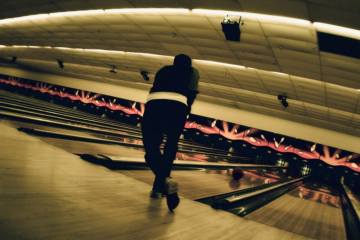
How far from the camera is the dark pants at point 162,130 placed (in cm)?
207

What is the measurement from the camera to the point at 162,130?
6.87ft

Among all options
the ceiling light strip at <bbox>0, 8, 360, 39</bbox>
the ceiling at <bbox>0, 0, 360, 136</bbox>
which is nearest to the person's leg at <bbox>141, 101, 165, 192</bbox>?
the ceiling at <bbox>0, 0, 360, 136</bbox>

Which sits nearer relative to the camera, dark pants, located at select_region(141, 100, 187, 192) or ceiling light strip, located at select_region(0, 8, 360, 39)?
dark pants, located at select_region(141, 100, 187, 192)

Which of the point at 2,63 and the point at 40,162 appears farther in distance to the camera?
the point at 2,63

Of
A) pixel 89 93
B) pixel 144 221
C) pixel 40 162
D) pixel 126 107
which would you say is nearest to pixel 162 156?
pixel 144 221

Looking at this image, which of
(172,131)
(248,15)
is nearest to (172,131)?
(172,131)

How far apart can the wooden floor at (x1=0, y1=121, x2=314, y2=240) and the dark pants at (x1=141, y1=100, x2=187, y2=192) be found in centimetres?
27

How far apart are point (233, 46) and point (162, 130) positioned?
5323 mm

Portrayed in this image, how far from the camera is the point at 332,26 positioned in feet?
16.0

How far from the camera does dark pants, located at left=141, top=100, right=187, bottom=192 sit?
2.07 meters

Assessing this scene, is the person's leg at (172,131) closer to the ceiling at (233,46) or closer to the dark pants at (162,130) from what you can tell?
the dark pants at (162,130)

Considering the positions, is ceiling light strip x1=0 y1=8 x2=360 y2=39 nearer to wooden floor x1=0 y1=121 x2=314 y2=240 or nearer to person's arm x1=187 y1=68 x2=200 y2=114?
person's arm x1=187 y1=68 x2=200 y2=114

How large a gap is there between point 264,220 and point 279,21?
364cm

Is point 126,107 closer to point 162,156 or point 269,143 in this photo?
point 269,143
